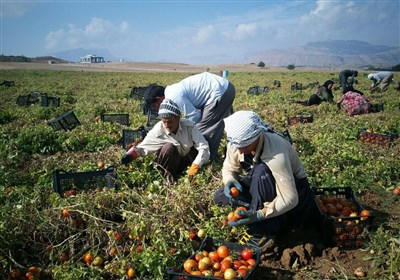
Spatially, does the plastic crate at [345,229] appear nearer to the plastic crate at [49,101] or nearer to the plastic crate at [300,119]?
the plastic crate at [300,119]

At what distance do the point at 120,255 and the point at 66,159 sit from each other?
3.78 metres

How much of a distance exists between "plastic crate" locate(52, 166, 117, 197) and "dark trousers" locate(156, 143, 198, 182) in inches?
28.8

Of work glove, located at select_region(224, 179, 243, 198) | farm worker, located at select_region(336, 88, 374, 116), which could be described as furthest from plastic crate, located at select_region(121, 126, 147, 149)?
farm worker, located at select_region(336, 88, 374, 116)

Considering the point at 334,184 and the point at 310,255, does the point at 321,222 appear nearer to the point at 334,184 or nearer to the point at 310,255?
the point at 310,255

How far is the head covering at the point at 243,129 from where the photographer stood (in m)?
3.17

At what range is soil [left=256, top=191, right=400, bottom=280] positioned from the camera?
333 centimetres

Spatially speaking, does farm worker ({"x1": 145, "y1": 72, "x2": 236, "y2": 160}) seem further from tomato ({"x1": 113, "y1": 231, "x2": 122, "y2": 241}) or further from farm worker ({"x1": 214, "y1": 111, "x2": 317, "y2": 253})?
tomato ({"x1": 113, "y1": 231, "x2": 122, "y2": 241})

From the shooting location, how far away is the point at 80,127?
855cm

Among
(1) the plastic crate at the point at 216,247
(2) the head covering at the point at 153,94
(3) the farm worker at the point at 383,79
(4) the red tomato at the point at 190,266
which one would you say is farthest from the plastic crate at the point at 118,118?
(3) the farm worker at the point at 383,79

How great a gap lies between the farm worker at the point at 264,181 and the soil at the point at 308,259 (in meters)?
0.14

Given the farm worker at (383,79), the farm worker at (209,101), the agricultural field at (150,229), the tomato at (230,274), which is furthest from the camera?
the farm worker at (383,79)

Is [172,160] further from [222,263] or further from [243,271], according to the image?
[243,271]

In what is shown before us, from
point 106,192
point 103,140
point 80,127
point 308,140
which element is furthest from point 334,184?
point 80,127

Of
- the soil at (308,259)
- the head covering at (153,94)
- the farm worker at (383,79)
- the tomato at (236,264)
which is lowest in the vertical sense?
the soil at (308,259)
